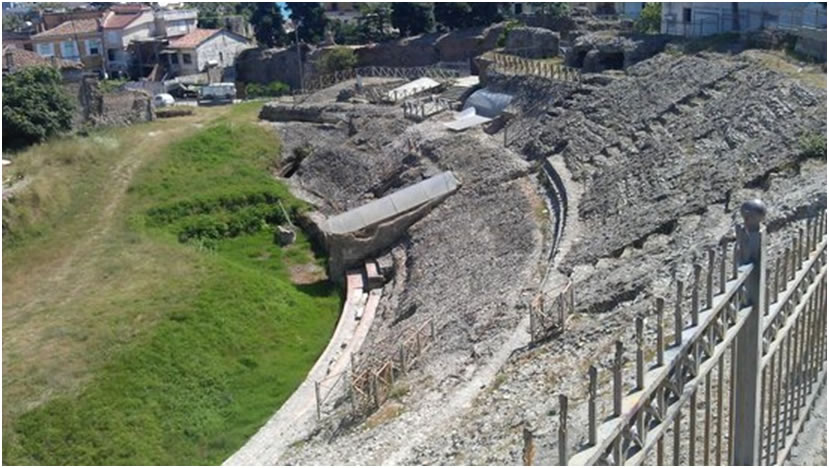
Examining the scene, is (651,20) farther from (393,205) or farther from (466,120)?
(393,205)

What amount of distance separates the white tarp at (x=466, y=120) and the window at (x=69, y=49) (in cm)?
3091

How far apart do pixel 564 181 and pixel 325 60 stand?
24443mm

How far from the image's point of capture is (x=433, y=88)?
36156mm

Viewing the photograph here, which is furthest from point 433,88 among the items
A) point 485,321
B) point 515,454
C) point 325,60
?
point 515,454

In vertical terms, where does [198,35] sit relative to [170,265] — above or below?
above

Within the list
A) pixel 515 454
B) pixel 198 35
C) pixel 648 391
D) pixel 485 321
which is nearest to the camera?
pixel 648 391

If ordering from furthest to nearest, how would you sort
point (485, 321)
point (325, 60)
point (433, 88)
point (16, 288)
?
1. point (325, 60)
2. point (433, 88)
3. point (16, 288)
4. point (485, 321)

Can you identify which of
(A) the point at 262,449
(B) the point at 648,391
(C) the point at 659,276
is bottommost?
(A) the point at 262,449

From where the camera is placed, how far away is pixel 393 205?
23672 mm

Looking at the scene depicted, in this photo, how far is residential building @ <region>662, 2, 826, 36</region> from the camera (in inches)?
1083

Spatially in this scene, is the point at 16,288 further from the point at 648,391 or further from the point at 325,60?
the point at 325,60

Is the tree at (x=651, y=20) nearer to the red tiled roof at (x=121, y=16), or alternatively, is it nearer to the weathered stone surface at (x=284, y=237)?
the weathered stone surface at (x=284, y=237)

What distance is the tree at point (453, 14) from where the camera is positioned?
46.3 m

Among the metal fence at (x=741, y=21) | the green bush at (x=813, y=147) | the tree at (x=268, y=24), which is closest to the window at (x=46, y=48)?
the tree at (x=268, y=24)
